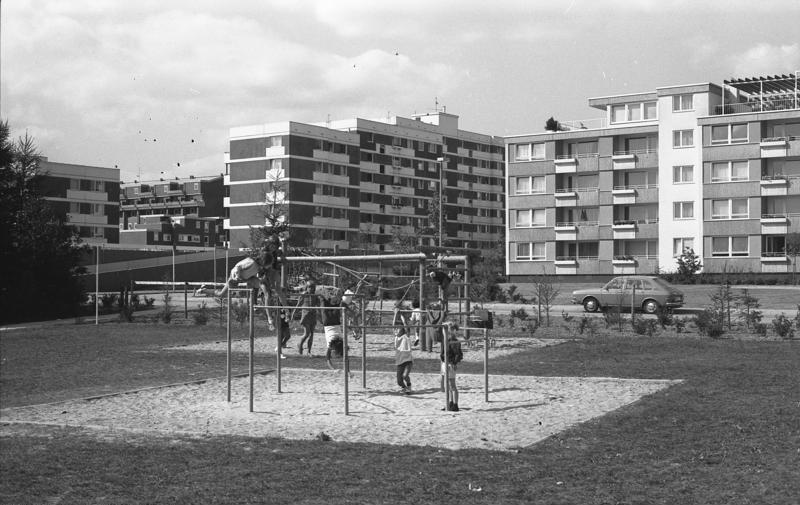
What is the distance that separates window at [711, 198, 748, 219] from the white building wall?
99cm

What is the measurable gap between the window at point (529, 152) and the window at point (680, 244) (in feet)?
43.9

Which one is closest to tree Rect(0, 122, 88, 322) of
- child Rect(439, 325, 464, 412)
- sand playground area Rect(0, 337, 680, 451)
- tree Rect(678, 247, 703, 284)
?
sand playground area Rect(0, 337, 680, 451)

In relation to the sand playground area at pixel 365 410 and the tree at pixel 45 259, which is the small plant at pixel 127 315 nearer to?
the tree at pixel 45 259

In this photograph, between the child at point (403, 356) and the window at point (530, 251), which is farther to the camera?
the window at point (530, 251)

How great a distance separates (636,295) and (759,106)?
122 feet

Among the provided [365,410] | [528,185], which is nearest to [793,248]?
[528,185]

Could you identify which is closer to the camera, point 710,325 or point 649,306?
point 710,325

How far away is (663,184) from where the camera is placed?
237 feet

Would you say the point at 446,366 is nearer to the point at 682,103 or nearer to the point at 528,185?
the point at 682,103

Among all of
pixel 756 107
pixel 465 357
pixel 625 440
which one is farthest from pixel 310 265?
pixel 756 107

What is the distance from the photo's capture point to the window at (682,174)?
71375 millimetres

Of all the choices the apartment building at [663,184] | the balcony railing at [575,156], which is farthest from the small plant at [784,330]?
the balcony railing at [575,156]

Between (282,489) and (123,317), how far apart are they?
32719mm

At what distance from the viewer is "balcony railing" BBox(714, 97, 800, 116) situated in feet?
229
